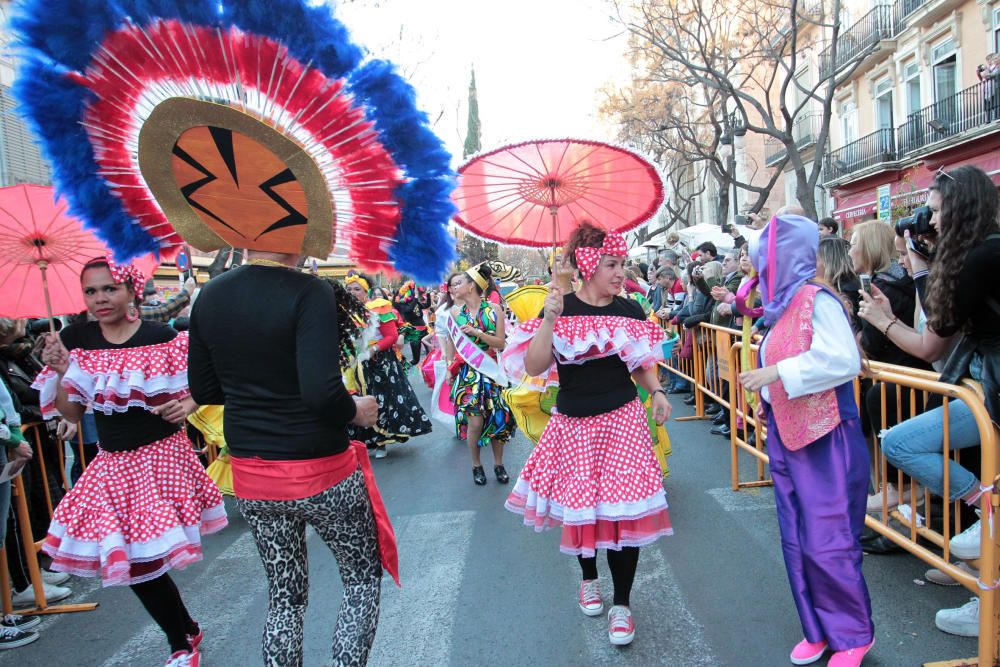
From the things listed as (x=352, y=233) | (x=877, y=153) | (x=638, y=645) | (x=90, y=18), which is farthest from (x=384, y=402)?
(x=877, y=153)

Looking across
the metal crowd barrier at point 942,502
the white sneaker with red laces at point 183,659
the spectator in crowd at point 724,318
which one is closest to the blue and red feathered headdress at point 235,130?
the white sneaker with red laces at point 183,659

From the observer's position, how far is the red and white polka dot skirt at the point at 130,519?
3.00 meters

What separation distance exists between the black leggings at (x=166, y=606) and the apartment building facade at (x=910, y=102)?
15.8 m

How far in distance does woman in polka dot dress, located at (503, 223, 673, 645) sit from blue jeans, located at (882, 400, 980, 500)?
1.11 metres

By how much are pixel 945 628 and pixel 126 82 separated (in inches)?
157

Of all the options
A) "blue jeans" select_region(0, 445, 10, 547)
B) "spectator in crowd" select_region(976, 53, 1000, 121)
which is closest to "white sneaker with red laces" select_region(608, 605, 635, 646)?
"blue jeans" select_region(0, 445, 10, 547)

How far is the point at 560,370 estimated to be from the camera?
345 cm

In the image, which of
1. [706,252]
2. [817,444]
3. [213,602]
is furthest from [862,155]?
[213,602]

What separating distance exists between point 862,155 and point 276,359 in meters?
26.8

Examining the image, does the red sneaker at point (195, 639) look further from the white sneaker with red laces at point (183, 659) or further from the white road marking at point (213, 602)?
the white road marking at point (213, 602)

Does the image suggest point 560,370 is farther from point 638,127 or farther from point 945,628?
point 638,127

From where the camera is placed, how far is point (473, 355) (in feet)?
19.8

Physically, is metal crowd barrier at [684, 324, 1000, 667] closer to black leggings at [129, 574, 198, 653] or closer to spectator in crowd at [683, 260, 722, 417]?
spectator in crowd at [683, 260, 722, 417]

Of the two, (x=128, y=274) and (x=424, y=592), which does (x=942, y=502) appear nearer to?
(x=424, y=592)
